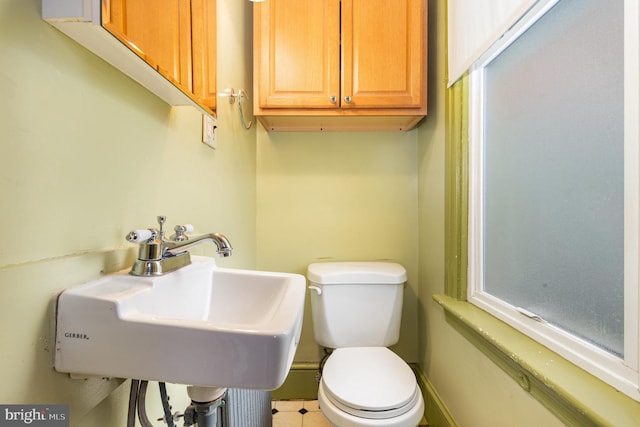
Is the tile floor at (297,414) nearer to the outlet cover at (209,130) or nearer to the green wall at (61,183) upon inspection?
the green wall at (61,183)

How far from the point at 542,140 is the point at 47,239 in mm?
1163

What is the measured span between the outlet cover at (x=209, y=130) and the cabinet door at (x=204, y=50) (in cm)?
5

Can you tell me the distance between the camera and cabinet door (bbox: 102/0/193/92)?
47cm

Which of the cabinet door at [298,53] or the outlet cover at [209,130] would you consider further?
the cabinet door at [298,53]

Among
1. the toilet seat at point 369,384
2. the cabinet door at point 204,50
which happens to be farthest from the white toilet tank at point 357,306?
the cabinet door at point 204,50

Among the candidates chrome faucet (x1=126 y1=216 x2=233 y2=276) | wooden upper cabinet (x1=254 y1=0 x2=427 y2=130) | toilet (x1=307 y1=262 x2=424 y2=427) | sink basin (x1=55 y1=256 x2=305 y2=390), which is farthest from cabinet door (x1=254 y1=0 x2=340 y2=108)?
sink basin (x1=55 y1=256 x2=305 y2=390)

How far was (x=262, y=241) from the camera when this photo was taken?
164cm

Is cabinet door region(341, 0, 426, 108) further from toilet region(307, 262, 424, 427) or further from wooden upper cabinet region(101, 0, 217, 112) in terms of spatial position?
toilet region(307, 262, 424, 427)

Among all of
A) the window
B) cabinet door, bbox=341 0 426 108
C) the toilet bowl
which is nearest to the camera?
the window

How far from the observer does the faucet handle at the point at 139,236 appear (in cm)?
51

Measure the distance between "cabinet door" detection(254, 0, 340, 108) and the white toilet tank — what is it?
2.73 ft

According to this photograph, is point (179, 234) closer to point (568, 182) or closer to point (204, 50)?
point (204, 50)

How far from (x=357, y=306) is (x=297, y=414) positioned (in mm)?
672

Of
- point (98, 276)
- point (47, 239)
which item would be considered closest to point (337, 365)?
point (98, 276)
